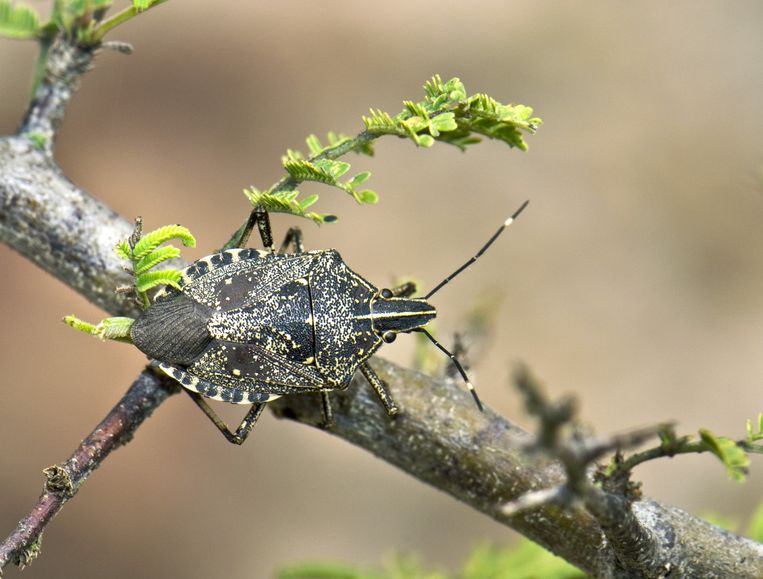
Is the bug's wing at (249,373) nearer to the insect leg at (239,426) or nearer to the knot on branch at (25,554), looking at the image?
the insect leg at (239,426)

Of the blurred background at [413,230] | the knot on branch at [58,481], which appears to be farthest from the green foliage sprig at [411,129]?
the blurred background at [413,230]

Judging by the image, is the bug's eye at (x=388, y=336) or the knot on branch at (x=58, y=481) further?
the bug's eye at (x=388, y=336)

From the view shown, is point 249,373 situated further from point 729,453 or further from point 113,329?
point 729,453

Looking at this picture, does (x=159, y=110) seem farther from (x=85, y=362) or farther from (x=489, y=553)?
(x=489, y=553)

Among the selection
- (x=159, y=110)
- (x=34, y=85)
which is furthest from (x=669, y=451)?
(x=159, y=110)

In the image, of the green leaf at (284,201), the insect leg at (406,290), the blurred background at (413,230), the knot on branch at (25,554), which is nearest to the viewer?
the knot on branch at (25,554)

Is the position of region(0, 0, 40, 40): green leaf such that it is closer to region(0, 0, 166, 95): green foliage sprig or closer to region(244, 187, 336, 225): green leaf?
region(0, 0, 166, 95): green foliage sprig

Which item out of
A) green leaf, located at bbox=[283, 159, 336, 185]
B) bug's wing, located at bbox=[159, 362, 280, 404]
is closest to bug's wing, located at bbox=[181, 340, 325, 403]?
bug's wing, located at bbox=[159, 362, 280, 404]
